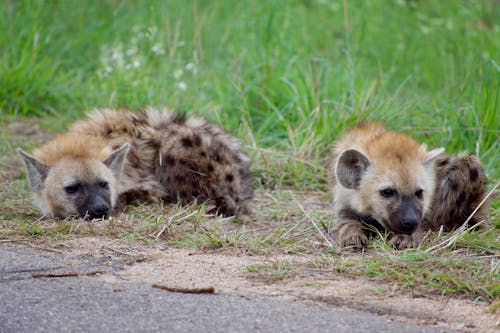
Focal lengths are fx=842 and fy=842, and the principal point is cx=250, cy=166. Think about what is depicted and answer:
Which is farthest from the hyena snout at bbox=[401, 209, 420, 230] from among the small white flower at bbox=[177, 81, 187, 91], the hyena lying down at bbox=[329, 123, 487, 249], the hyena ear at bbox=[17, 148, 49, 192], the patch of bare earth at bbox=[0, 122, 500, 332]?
the small white flower at bbox=[177, 81, 187, 91]

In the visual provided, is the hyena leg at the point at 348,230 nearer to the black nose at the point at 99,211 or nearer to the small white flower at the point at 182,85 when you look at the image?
the black nose at the point at 99,211

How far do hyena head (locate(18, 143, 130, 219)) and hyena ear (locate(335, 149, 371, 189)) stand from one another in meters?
1.29

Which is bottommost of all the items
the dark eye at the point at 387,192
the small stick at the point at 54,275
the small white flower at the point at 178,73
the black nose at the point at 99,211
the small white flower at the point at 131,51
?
the black nose at the point at 99,211

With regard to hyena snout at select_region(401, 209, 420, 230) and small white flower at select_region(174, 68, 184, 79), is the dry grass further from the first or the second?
small white flower at select_region(174, 68, 184, 79)

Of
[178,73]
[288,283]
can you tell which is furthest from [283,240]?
[178,73]

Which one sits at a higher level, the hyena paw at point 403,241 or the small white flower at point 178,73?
the small white flower at point 178,73

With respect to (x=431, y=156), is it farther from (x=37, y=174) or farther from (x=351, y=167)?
(x=37, y=174)

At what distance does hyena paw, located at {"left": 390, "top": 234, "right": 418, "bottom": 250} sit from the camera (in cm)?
402

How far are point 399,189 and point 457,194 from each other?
0.49 metres

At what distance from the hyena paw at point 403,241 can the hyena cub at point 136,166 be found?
1128 millimetres

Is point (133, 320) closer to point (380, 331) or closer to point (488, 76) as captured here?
point (380, 331)

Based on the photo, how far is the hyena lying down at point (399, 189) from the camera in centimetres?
415

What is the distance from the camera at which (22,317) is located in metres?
2.86

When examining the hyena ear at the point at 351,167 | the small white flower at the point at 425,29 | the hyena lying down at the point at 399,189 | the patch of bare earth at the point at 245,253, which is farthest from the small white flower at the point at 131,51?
the hyena ear at the point at 351,167
